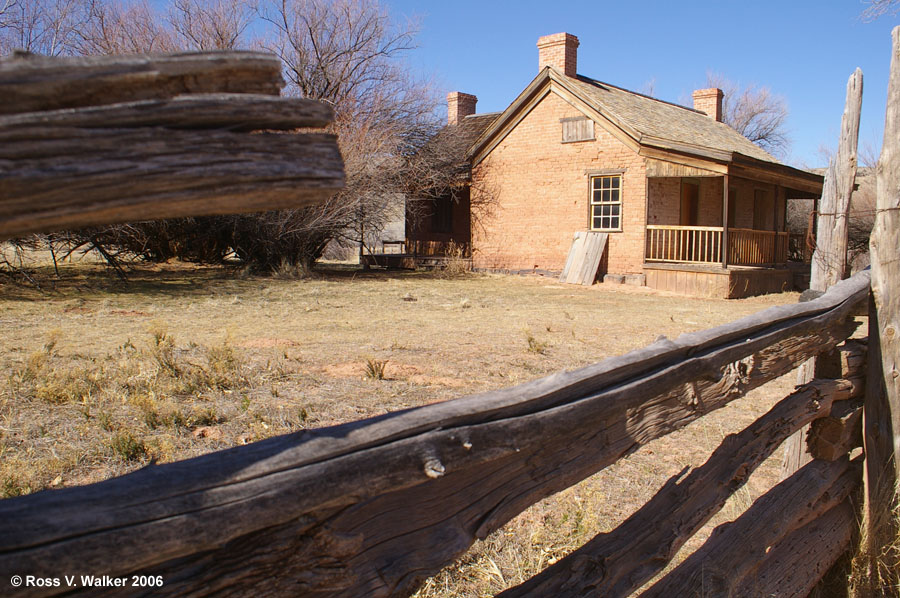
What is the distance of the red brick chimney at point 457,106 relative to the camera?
83.0ft

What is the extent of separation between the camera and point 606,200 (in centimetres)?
1906

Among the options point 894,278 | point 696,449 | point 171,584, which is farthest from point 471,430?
point 696,449

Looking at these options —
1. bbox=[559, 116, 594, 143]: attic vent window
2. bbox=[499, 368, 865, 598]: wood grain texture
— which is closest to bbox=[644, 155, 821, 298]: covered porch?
bbox=[559, 116, 594, 143]: attic vent window

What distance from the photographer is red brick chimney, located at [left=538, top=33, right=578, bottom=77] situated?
20.0 m

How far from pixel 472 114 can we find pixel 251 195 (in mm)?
25772

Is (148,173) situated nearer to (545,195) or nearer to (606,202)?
(606,202)

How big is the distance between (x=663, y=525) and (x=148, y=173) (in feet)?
7.37

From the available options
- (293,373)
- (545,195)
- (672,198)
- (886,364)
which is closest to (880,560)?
(886,364)

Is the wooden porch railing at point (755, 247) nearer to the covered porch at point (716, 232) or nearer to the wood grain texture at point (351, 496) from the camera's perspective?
the covered porch at point (716, 232)

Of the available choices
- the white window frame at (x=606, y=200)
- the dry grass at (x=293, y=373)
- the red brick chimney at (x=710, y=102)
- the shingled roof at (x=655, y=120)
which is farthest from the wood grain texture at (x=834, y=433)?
the red brick chimney at (x=710, y=102)

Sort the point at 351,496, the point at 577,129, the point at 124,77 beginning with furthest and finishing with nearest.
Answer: the point at 577,129
the point at 351,496
the point at 124,77

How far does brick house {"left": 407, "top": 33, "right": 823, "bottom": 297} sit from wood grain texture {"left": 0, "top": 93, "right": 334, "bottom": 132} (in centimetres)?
1593

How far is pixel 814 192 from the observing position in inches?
877

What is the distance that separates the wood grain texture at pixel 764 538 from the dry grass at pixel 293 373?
574mm
